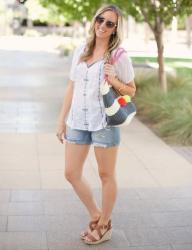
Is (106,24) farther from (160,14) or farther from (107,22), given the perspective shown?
(160,14)

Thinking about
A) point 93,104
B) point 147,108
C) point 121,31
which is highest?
point 121,31

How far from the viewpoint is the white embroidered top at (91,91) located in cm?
432

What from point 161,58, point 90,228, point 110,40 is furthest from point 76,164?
point 161,58

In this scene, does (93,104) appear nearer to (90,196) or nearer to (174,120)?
(90,196)

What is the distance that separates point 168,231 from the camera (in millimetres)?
5027

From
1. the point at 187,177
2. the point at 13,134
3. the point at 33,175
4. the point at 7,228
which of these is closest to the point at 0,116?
the point at 13,134

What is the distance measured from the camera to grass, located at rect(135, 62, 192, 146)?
9.56m

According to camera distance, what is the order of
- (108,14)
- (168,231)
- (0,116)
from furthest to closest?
(0,116) → (168,231) → (108,14)

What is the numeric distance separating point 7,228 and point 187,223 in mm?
1651

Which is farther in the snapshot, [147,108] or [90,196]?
[147,108]

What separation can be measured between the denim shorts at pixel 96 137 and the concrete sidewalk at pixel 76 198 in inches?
34.9

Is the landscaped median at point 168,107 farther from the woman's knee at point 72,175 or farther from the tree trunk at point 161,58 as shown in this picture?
the woman's knee at point 72,175

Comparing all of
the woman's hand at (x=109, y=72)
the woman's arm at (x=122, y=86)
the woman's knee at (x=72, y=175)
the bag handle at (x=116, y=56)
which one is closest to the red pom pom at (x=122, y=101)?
the woman's arm at (x=122, y=86)

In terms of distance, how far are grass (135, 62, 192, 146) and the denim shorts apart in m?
4.98
